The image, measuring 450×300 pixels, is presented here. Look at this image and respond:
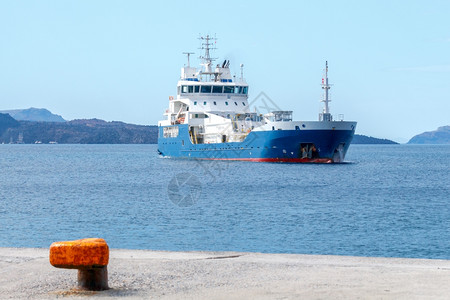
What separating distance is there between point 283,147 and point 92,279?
45416mm

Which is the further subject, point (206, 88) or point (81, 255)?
point (206, 88)

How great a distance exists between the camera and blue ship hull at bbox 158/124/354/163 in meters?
52.4

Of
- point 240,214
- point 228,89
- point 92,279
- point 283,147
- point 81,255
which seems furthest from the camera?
point 228,89

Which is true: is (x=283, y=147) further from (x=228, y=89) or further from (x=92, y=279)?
(x=92, y=279)

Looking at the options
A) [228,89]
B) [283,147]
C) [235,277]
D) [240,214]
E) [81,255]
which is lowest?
[240,214]

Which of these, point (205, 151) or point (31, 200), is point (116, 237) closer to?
point (31, 200)

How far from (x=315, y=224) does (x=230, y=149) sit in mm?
35558

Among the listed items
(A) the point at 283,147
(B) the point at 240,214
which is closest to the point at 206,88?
(A) the point at 283,147

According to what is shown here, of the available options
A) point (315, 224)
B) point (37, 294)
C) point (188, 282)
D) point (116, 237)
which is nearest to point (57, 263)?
point (37, 294)

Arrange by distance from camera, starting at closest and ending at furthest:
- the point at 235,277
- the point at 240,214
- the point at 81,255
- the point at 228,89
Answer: the point at 81,255 → the point at 235,277 → the point at 240,214 → the point at 228,89

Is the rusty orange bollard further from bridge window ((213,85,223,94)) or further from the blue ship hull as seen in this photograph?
bridge window ((213,85,223,94))

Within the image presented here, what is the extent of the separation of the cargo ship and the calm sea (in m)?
7.30

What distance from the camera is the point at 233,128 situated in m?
58.1

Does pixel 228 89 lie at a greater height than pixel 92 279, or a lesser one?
greater
